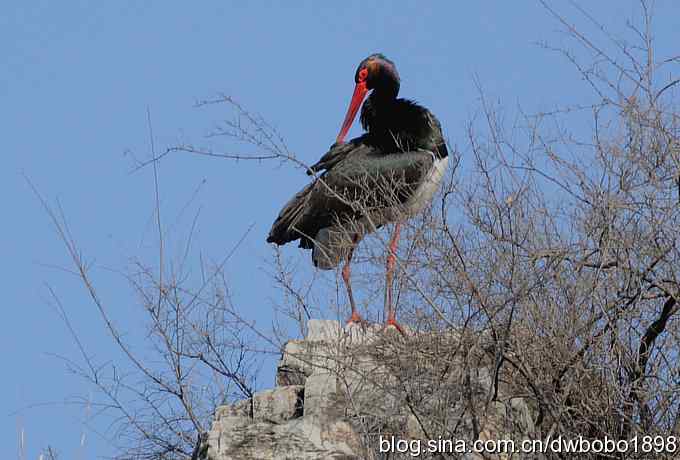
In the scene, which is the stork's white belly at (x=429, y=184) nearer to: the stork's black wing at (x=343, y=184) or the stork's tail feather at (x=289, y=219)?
the stork's black wing at (x=343, y=184)

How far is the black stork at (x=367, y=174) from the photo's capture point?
9719mm

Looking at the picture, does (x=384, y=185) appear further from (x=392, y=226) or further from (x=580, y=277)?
(x=580, y=277)

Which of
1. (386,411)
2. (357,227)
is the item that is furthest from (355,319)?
(386,411)

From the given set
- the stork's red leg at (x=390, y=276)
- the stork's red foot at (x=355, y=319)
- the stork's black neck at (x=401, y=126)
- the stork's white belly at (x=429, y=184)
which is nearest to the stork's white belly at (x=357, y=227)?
the stork's white belly at (x=429, y=184)

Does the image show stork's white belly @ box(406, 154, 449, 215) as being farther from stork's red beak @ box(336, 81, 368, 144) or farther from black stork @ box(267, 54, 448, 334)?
stork's red beak @ box(336, 81, 368, 144)

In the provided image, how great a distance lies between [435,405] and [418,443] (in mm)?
258

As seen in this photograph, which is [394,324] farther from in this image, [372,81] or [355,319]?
[372,81]

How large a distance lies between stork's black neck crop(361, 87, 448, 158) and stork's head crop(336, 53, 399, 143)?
0.23 meters

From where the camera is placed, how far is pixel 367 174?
31.9 ft

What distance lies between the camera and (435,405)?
701cm

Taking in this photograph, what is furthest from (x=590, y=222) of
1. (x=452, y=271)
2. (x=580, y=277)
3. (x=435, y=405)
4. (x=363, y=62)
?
(x=363, y=62)

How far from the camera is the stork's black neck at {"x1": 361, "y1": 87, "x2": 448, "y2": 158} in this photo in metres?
10.3

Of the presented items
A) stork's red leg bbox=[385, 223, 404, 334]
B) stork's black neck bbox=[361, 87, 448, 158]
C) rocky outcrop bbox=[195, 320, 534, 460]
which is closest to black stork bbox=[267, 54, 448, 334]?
stork's black neck bbox=[361, 87, 448, 158]

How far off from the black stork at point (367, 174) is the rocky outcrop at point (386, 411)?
174 centimetres
